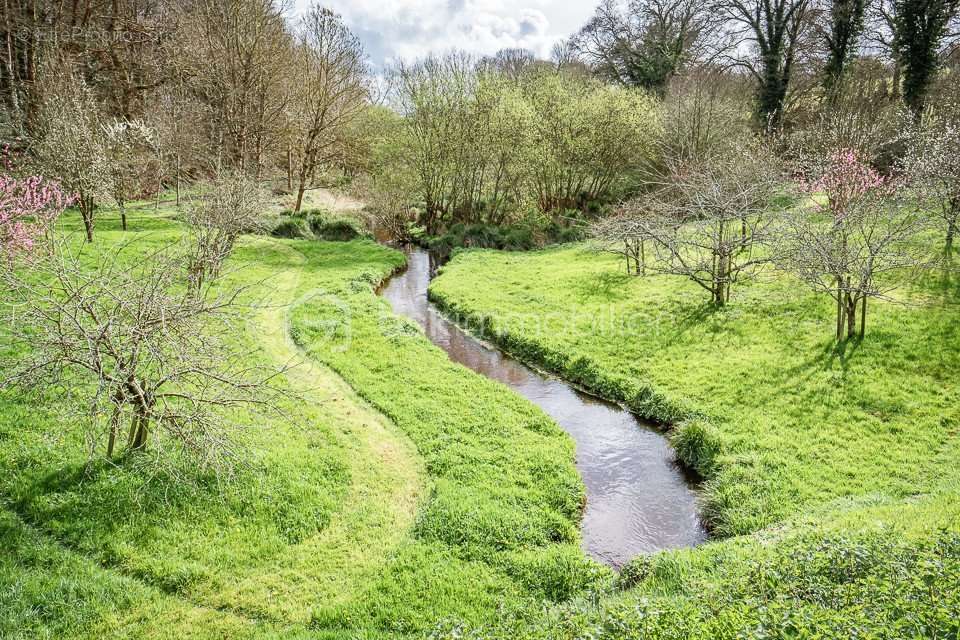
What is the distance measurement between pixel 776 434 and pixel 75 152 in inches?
844

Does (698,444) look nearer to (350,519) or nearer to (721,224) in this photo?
(350,519)

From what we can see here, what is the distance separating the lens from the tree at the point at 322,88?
28594mm

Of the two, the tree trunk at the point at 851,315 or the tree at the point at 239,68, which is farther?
the tree at the point at 239,68

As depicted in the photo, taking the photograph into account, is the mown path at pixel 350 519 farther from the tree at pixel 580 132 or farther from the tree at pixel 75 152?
the tree at pixel 580 132

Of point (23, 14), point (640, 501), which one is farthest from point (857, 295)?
point (23, 14)

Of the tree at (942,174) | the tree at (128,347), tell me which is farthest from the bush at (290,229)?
the tree at (942,174)

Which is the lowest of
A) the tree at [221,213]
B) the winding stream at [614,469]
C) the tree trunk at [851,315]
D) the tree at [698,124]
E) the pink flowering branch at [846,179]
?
the winding stream at [614,469]

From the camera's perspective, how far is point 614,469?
34.2ft

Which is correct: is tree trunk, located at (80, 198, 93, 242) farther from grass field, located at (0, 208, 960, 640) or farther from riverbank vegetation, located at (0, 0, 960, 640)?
grass field, located at (0, 208, 960, 640)

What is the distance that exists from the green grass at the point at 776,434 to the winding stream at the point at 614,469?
46 centimetres

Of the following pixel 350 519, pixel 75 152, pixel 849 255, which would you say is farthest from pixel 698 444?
pixel 75 152

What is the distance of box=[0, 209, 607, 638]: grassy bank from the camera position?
6242mm

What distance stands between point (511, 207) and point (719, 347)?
18.1 meters

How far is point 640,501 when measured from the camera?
374 inches
